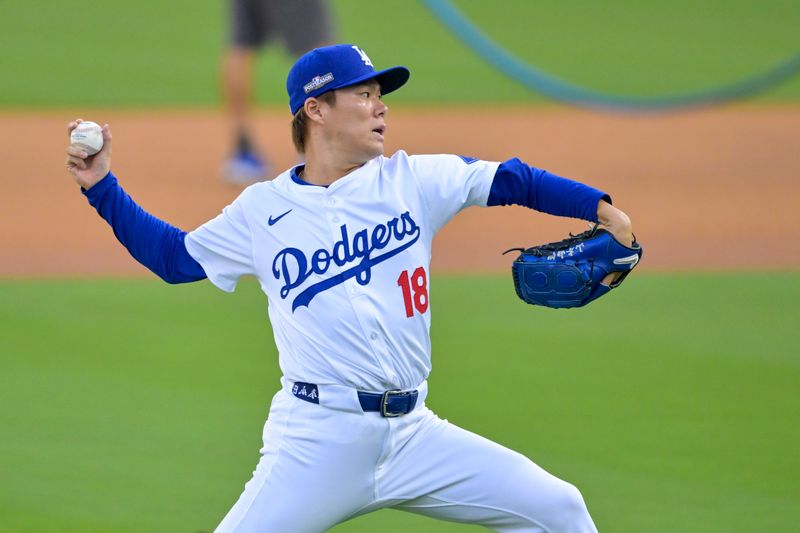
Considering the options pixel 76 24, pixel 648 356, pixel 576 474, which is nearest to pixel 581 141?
pixel 648 356

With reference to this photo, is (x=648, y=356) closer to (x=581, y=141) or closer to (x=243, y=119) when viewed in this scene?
(x=243, y=119)

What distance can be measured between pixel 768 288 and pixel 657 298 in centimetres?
74

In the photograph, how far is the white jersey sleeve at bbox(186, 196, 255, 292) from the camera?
12.0ft

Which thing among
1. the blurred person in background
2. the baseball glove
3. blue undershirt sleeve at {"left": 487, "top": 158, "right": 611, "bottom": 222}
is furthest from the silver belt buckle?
the blurred person in background

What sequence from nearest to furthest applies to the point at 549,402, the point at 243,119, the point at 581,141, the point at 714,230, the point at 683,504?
the point at 683,504
the point at 549,402
the point at 714,230
the point at 243,119
the point at 581,141

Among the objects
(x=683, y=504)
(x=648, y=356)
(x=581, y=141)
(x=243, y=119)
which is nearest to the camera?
(x=683, y=504)

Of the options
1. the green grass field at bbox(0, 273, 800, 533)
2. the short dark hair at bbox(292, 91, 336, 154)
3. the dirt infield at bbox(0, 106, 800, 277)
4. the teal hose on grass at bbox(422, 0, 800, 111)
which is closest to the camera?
the short dark hair at bbox(292, 91, 336, 154)

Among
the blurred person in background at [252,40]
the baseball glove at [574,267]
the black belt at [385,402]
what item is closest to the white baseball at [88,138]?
the black belt at [385,402]

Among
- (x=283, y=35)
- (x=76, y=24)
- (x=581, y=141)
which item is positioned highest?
(x=76, y=24)

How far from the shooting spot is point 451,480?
3.49m

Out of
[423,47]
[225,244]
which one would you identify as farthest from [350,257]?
[423,47]

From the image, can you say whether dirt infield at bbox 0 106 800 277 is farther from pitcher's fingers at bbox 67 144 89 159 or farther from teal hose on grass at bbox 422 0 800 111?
Result: pitcher's fingers at bbox 67 144 89 159

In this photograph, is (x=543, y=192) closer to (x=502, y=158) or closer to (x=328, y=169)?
(x=328, y=169)

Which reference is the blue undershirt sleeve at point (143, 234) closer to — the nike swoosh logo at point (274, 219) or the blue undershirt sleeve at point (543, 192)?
the nike swoosh logo at point (274, 219)
